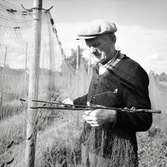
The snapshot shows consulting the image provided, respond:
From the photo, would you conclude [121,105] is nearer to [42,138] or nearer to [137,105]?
[137,105]

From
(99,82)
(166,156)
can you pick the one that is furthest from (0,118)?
(166,156)

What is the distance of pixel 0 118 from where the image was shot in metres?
2.11

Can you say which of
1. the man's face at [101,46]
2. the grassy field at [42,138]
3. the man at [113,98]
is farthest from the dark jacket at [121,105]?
the grassy field at [42,138]

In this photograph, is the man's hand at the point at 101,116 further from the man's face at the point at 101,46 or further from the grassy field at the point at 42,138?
the grassy field at the point at 42,138

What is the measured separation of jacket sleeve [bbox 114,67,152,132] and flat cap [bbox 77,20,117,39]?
30 centimetres

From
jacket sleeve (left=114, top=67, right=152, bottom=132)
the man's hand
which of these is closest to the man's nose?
jacket sleeve (left=114, top=67, right=152, bottom=132)

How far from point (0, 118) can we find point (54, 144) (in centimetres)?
126

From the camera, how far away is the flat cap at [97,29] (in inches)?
57.9

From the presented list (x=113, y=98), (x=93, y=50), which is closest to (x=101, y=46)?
(x=93, y=50)

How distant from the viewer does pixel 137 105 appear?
4.42 ft

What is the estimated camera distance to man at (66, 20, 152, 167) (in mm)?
1343

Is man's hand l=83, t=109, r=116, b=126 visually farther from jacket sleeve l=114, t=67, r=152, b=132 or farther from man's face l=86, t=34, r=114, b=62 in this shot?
man's face l=86, t=34, r=114, b=62

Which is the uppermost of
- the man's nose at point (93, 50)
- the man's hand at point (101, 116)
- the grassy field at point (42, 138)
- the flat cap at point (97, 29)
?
the flat cap at point (97, 29)

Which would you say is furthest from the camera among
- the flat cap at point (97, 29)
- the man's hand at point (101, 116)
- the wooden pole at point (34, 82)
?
the wooden pole at point (34, 82)
